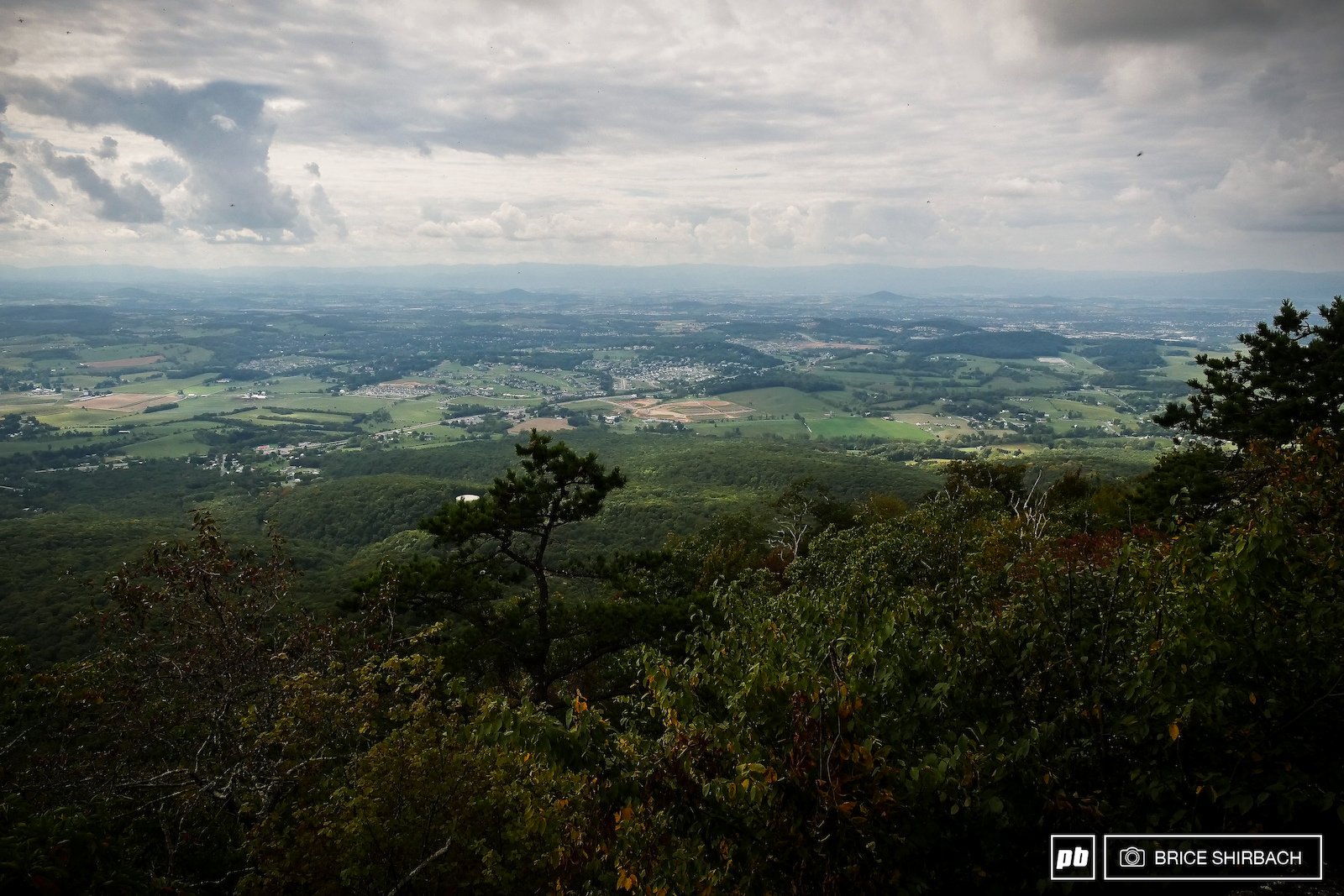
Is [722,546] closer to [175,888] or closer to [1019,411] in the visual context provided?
[175,888]

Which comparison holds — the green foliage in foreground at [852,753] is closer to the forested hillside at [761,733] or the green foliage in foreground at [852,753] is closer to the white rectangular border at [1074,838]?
the forested hillside at [761,733]

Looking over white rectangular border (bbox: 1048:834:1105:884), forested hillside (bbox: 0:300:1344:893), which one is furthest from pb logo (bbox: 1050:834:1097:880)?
forested hillside (bbox: 0:300:1344:893)

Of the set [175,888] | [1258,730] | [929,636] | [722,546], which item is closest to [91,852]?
[175,888]

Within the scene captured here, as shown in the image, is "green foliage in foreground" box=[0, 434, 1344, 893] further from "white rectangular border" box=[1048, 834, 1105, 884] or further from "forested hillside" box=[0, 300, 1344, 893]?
"white rectangular border" box=[1048, 834, 1105, 884]

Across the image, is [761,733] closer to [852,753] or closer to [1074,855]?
[852,753]

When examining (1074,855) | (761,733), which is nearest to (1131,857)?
(1074,855)

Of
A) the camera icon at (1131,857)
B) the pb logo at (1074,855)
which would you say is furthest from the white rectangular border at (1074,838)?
the camera icon at (1131,857)

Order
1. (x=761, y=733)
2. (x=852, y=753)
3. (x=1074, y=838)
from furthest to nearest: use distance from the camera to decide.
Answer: (x=761, y=733) < (x=1074, y=838) < (x=852, y=753)
